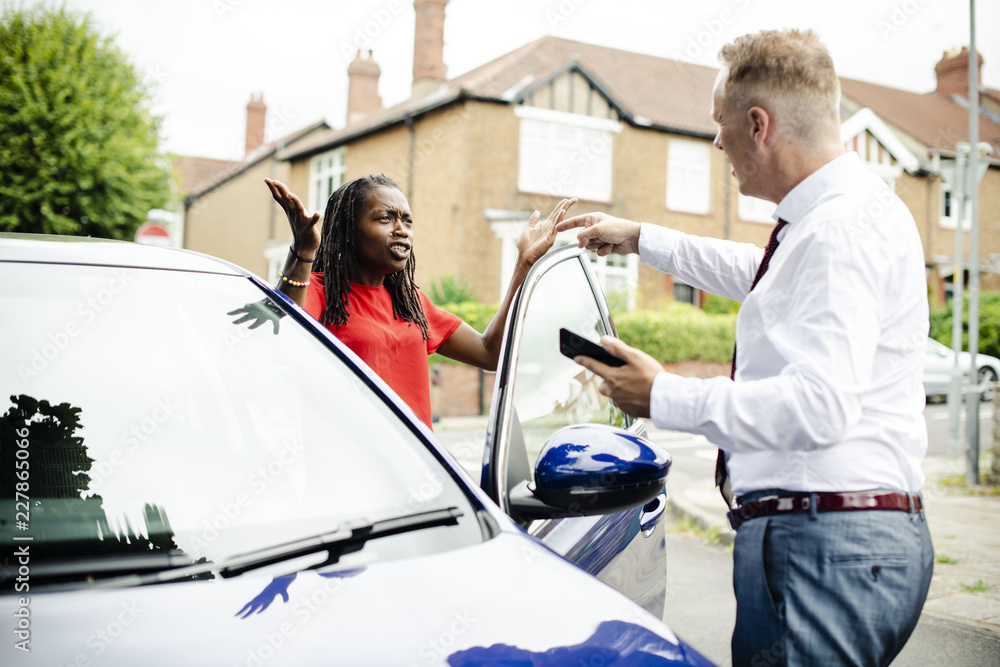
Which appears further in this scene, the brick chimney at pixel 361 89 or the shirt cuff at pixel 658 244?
the brick chimney at pixel 361 89

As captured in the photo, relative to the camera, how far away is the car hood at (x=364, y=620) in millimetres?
1106

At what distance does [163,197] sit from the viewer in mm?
22266

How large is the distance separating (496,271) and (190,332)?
17.8 metres

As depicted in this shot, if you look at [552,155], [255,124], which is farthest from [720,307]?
[255,124]

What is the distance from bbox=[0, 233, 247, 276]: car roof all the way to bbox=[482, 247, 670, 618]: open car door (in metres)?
0.74

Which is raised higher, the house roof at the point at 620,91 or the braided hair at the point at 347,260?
the house roof at the point at 620,91

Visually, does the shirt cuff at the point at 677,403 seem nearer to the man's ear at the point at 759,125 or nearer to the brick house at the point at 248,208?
the man's ear at the point at 759,125

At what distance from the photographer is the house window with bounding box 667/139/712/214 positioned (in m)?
22.0

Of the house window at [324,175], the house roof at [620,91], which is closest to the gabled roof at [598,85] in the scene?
the house roof at [620,91]

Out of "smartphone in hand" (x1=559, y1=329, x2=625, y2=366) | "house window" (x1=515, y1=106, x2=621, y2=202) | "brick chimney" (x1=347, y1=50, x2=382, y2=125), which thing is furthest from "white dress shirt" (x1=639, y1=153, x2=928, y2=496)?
"brick chimney" (x1=347, y1=50, x2=382, y2=125)

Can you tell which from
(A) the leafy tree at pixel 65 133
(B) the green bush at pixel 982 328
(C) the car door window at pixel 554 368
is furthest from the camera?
(B) the green bush at pixel 982 328

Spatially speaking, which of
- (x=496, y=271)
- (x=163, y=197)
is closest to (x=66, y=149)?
(x=163, y=197)

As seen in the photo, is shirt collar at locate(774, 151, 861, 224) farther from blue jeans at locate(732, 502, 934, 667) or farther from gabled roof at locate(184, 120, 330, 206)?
gabled roof at locate(184, 120, 330, 206)

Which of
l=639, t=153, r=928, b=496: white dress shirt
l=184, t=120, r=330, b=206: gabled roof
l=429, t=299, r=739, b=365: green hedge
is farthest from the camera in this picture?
l=184, t=120, r=330, b=206: gabled roof
